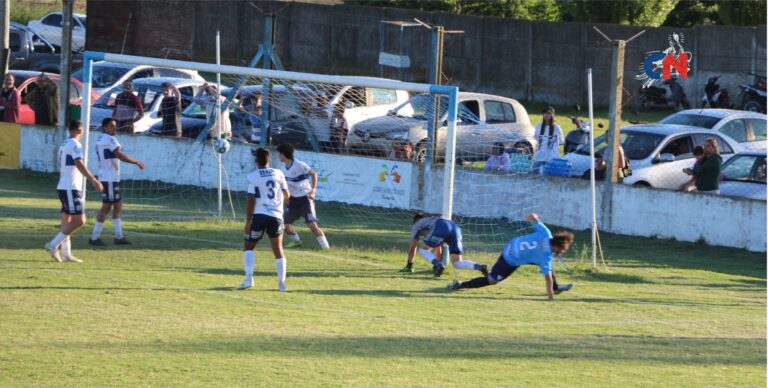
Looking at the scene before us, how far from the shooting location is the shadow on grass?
1134cm

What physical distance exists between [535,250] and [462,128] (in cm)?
1205

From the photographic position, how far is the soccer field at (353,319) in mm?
10695

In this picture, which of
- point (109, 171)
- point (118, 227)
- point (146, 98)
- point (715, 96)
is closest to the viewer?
point (109, 171)

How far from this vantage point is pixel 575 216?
21.4m

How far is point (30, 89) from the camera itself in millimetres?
29984

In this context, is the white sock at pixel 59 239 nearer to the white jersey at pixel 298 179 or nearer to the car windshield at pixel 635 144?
the white jersey at pixel 298 179

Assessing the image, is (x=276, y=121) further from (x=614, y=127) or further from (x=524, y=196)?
(x=614, y=127)

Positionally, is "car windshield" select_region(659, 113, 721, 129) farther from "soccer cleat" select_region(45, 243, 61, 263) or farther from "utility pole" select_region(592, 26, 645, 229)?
"soccer cleat" select_region(45, 243, 61, 263)

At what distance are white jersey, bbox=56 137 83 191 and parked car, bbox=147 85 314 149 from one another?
8.87 metres

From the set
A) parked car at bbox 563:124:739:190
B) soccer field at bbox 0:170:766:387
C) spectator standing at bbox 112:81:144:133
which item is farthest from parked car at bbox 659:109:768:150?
spectator standing at bbox 112:81:144:133

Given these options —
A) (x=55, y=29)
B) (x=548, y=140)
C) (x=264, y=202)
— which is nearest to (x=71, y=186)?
(x=264, y=202)

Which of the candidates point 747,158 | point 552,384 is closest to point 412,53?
point 747,158

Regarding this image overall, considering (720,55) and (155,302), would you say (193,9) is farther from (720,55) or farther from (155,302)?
(155,302)

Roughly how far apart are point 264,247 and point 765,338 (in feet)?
26.4
